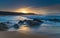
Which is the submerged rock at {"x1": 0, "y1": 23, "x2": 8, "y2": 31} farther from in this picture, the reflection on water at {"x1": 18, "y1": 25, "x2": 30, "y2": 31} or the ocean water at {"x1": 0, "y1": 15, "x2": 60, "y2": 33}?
the reflection on water at {"x1": 18, "y1": 25, "x2": 30, "y2": 31}

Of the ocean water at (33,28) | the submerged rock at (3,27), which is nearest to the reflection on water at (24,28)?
the ocean water at (33,28)

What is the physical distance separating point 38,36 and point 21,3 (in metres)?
0.34

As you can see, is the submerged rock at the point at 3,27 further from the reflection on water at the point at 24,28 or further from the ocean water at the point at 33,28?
the reflection on water at the point at 24,28

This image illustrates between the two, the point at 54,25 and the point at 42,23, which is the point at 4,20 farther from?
the point at 54,25

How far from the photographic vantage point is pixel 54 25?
83 cm

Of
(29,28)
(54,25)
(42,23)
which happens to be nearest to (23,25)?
(29,28)

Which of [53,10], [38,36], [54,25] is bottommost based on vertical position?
[38,36]

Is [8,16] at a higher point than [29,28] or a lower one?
higher

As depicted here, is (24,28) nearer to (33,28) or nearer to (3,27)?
(33,28)

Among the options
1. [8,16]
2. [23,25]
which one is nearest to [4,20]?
[8,16]

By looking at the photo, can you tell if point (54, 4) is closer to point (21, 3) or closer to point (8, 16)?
point (21, 3)

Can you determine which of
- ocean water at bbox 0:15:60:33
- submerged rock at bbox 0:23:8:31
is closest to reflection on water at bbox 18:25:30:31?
ocean water at bbox 0:15:60:33

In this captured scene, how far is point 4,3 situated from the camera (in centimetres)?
81

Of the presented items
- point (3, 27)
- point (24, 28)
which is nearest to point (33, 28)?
point (24, 28)
